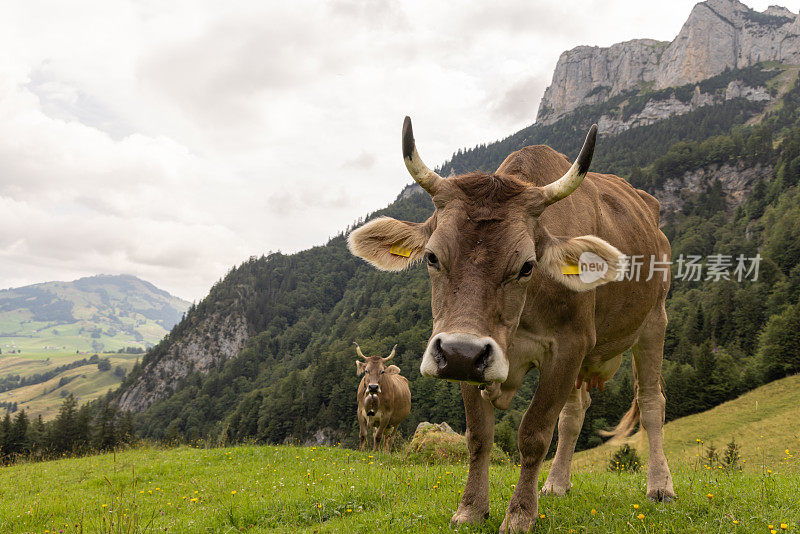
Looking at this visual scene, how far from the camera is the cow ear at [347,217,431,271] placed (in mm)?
4027

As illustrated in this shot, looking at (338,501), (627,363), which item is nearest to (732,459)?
(338,501)

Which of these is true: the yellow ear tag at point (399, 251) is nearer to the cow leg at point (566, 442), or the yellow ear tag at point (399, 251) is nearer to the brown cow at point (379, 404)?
the cow leg at point (566, 442)

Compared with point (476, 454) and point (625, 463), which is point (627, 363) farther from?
point (476, 454)

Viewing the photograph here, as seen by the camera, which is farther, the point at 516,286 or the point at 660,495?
the point at 660,495

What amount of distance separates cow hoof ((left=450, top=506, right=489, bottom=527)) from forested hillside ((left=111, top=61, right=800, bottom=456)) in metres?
14.5

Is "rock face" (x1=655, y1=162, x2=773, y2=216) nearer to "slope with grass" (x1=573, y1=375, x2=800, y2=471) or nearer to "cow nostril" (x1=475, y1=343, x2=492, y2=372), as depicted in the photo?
"slope with grass" (x1=573, y1=375, x2=800, y2=471)

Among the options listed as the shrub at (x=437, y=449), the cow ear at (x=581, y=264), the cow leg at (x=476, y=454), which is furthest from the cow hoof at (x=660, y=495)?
the shrub at (x=437, y=449)

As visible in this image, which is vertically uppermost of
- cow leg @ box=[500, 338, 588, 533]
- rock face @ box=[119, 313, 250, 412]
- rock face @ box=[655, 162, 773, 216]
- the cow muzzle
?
rock face @ box=[655, 162, 773, 216]

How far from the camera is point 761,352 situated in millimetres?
51062

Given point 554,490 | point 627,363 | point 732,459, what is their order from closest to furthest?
point 554,490
point 732,459
point 627,363

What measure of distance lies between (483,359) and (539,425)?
4.61ft

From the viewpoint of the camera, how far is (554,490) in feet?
18.2

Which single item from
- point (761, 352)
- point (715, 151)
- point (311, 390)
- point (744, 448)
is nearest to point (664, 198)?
point (715, 151)

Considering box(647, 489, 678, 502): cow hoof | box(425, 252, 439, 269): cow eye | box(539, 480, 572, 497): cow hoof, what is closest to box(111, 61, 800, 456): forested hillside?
box(539, 480, 572, 497): cow hoof
